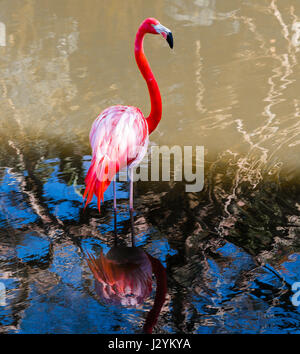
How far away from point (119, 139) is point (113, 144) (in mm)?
57

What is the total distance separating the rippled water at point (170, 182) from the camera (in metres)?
2.85

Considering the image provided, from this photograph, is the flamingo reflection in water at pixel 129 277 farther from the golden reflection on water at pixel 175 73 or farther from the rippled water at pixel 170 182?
the golden reflection on water at pixel 175 73

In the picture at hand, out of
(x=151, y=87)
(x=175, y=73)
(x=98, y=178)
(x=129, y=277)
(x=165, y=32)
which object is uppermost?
(x=165, y=32)

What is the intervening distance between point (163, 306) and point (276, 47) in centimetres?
452

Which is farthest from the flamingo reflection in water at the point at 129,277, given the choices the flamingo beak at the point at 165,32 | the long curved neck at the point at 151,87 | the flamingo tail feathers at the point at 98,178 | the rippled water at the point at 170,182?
the flamingo beak at the point at 165,32

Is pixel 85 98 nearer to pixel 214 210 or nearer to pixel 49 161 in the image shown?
pixel 49 161

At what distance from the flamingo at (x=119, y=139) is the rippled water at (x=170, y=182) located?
401mm

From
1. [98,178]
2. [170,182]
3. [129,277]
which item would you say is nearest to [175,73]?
[170,182]

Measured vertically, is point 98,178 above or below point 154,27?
below

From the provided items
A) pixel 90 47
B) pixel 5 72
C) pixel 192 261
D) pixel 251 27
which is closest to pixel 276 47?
pixel 251 27

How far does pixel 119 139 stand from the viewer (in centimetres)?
352

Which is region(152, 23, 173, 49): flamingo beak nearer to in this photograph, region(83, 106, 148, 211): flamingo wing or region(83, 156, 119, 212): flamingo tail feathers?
region(83, 106, 148, 211): flamingo wing

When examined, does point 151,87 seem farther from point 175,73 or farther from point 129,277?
point 175,73

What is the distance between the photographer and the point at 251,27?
720 cm
